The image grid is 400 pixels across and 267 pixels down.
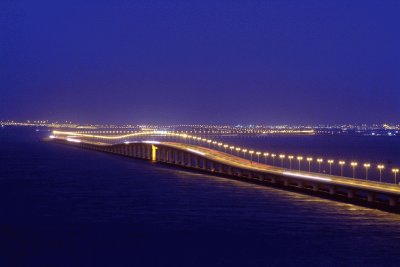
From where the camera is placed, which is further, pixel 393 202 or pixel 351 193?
pixel 351 193

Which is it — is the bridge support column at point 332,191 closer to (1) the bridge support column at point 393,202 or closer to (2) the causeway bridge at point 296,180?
(2) the causeway bridge at point 296,180

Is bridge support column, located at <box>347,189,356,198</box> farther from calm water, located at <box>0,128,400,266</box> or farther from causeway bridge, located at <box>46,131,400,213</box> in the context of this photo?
calm water, located at <box>0,128,400,266</box>

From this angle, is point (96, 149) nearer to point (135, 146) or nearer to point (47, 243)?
point (135, 146)

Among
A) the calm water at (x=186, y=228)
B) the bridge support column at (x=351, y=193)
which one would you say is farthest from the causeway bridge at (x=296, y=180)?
the calm water at (x=186, y=228)

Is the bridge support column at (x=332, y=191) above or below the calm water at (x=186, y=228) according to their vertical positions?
above

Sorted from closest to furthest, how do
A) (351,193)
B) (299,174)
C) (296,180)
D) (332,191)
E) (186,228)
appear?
(186,228), (351,193), (332,191), (296,180), (299,174)

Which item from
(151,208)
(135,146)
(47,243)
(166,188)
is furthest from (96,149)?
(47,243)

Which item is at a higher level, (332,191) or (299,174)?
(299,174)

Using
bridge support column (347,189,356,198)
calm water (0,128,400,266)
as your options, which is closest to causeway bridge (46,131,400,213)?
bridge support column (347,189,356,198)

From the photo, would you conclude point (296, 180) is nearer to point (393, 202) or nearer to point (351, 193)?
point (351, 193)

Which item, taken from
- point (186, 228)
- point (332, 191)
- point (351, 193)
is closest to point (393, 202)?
point (351, 193)
